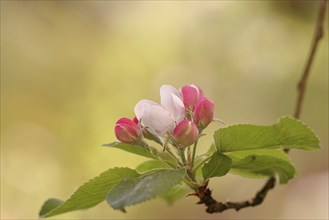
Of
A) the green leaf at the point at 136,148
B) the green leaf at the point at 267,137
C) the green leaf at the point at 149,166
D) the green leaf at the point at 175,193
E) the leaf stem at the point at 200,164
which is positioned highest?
the green leaf at the point at 267,137

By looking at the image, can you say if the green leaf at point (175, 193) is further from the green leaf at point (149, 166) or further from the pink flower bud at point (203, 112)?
the pink flower bud at point (203, 112)

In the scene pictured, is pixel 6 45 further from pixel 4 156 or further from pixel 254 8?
pixel 254 8

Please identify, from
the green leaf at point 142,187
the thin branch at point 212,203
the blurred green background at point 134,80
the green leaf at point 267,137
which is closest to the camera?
the green leaf at point 142,187

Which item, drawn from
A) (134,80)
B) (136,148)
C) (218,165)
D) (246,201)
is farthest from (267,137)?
(134,80)

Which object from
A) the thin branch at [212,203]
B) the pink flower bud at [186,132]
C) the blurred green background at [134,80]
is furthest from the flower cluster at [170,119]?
the blurred green background at [134,80]

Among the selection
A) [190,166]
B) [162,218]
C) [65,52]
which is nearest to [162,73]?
[65,52]

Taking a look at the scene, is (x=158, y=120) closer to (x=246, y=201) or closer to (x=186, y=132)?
(x=186, y=132)

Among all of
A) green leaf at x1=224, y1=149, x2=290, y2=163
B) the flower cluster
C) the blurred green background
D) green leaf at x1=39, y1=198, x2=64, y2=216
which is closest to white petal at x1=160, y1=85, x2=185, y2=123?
the flower cluster
